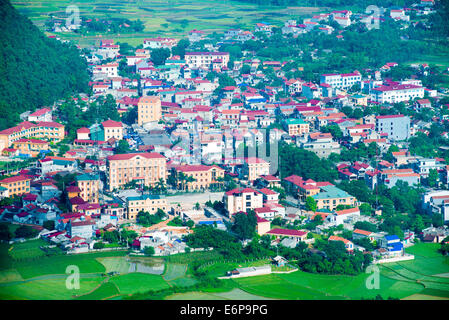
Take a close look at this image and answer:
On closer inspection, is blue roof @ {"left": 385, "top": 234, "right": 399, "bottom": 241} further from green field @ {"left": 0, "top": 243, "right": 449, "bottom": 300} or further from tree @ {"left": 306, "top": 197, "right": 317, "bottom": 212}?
tree @ {"left": 306, "top": 197, "right": 317, "bottom": 212}

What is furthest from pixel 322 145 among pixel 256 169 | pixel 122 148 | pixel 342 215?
pixel 122 148

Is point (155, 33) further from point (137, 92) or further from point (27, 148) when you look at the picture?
point (27, 148)

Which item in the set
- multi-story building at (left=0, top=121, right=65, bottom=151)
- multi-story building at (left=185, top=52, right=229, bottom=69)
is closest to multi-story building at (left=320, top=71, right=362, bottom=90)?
multi-story building at (left=185, top=52, right=229, bottom=69)

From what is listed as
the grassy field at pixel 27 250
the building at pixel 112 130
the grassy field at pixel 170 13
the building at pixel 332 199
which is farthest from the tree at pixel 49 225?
the grassy field at pixel 170 13

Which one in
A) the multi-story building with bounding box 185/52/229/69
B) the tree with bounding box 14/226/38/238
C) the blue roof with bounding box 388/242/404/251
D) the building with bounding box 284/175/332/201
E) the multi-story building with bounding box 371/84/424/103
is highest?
the multi-story building with bounding box 185/52/229/69

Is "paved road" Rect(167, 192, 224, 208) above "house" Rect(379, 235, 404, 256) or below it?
above

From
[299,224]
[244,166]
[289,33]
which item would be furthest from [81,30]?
[299,224]

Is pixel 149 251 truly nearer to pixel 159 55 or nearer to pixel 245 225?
pixel 245 225

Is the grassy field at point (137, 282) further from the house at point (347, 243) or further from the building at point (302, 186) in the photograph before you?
the building at point (302, 186)
